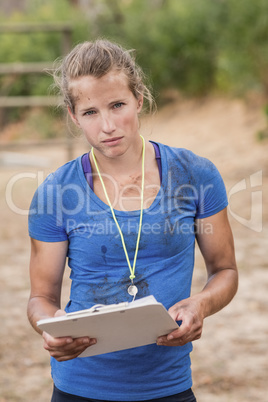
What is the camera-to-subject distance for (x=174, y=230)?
5.80 feet

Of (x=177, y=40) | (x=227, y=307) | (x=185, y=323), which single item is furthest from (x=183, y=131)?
(x=185, y=323)

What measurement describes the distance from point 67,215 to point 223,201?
1.56 ft

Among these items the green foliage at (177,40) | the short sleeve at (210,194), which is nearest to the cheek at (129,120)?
the short sleeve at (210,194)

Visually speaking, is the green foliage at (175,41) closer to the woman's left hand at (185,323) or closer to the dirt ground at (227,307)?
the dirt ground at (227,307)

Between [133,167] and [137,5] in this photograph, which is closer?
[133,167]

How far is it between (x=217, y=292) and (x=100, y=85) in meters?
0.69

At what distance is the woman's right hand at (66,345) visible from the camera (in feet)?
5.19

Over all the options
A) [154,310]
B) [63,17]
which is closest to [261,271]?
[154,310]

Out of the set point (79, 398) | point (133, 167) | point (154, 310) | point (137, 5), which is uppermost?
point (137, 5)

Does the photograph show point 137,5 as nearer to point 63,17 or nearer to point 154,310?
point 63,17

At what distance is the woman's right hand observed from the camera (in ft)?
5.19

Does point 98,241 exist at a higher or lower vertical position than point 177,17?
lower

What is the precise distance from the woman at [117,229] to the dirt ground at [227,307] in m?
0.34

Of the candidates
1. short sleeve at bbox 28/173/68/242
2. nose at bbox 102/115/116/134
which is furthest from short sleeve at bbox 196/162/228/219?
short sleeve at bbox 28/173/68/242
